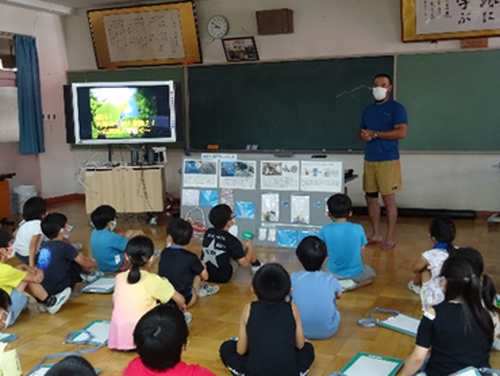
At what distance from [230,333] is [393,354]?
93cm

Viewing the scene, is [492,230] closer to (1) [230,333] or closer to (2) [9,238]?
(1) [230,333]

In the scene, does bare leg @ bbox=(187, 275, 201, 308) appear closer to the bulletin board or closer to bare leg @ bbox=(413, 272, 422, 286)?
bare leg @ bbox=(413, 272, 422, 286)

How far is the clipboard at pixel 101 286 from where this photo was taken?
4.01m

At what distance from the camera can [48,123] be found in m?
7.86

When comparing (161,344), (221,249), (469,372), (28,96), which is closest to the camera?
(161,344)

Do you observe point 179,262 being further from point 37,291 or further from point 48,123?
point 48,123

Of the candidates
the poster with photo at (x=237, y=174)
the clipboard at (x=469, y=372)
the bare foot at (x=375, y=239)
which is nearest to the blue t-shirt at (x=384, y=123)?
the bare foot at (x=375, y=239)

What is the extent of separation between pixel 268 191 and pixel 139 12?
3678mm

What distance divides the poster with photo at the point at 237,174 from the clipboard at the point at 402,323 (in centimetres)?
227

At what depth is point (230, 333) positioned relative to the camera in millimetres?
3209

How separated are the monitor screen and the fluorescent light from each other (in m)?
1.57

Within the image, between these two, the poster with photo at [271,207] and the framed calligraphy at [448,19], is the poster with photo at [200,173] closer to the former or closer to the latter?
the poster with photo at [271,207]

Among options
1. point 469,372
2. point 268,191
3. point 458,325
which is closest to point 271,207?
point 268,191

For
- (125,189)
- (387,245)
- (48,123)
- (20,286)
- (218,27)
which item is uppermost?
(218,27)
